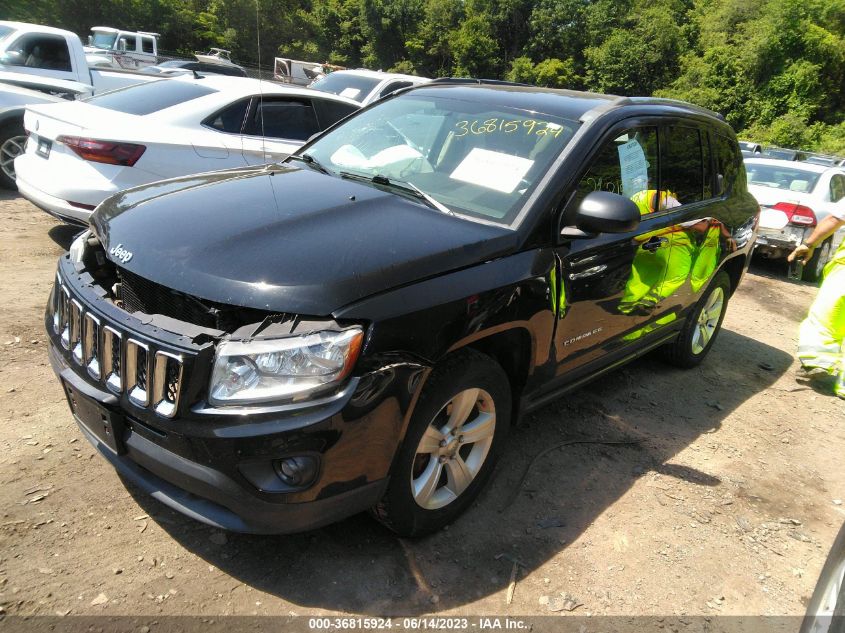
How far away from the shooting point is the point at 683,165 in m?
4.13

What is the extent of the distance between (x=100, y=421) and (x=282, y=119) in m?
4.66

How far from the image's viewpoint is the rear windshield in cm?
575

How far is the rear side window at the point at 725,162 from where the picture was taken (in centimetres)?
460

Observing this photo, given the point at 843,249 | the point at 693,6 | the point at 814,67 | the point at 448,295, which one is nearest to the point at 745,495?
the point at 448,295

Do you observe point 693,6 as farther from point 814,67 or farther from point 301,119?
point 301,119

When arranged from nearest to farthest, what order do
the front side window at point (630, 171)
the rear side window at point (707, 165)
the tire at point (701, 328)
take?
the front side window at point (630, 171) → the rear side window at point (707, 165) → the tire at point (701, 328)

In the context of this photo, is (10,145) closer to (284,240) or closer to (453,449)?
(284,240)

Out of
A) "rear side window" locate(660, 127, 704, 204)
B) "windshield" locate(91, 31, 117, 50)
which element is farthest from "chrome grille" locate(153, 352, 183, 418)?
"windshield" locate(91, 31, 117, 50)

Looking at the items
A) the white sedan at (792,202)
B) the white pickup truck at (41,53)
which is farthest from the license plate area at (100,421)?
the white sedan at (792,202)

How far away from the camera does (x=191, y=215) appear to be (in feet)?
8.57

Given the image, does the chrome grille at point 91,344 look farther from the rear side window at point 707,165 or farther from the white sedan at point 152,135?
the rear side window at point 707,165

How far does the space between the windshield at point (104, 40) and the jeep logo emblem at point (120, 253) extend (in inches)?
1011

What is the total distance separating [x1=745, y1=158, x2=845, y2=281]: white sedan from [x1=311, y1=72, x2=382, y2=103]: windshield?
6113 mm

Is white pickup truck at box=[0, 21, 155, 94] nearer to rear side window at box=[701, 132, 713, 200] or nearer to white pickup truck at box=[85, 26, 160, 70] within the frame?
rear side window at box=[701, 132, 713, 200]
